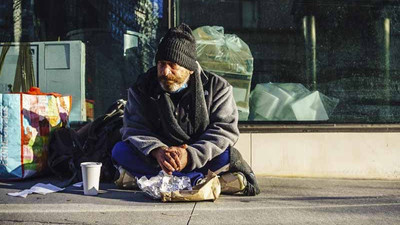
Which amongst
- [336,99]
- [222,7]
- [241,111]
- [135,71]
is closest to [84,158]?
[135,71]

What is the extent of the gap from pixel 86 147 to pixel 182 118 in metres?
1.20

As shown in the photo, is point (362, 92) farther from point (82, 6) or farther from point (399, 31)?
point (82, 6)

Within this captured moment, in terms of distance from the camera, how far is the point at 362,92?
5.59m

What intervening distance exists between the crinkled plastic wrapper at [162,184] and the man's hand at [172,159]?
0.43ft

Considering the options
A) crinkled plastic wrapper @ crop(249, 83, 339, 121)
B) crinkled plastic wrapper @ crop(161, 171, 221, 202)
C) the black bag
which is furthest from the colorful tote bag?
crinkled plastic wrapper @ crop(249, 83, 339, 121)

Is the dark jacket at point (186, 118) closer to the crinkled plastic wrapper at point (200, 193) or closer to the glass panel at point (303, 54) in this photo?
the crinkled plastic wrapper at point (200, 193)

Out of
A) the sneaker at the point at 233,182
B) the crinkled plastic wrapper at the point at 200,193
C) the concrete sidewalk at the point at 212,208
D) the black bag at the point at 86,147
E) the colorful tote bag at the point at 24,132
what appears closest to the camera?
the concrete sidewalk at the point at 212,208

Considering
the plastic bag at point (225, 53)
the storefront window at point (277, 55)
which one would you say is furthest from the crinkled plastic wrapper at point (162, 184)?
the plastic bag at point (225, 53)

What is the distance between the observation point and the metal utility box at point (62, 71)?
18.6 ft

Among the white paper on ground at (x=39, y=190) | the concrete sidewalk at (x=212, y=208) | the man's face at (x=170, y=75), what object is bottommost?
the concrete sidewalk at (x=212, y=208)

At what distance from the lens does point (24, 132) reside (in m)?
4.83

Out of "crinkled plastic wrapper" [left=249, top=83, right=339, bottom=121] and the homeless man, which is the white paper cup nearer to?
the homeless man

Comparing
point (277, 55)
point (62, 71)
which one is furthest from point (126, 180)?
point (277, 55)

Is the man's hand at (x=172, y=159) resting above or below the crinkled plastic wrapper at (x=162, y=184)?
above
